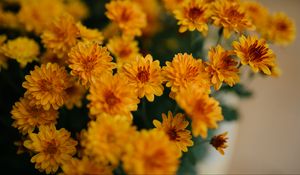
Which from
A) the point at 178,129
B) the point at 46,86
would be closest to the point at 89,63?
the point at 46,86

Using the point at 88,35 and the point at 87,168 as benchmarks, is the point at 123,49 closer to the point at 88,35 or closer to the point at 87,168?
the point at 88,35

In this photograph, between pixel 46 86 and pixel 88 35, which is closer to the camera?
pixel 46 86

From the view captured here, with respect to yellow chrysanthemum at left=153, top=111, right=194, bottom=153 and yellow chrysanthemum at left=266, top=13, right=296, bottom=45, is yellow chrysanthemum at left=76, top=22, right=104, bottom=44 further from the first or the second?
yellow chrysanthemum at left=266, top=13, right=296, bottom=45

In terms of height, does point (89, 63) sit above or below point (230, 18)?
below

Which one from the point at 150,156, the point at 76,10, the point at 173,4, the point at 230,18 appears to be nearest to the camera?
the point at 150,156

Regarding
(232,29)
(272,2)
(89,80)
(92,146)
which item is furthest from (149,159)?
(272,2)

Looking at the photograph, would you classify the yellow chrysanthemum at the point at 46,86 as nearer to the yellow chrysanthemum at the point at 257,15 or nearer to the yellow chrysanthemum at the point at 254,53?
the yellow chrysanthemum at the point at 254,53

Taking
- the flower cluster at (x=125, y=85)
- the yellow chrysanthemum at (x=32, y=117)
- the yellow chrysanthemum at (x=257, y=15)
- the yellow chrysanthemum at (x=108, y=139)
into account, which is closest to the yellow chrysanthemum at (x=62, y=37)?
the flower cluster at (x=125, y=85)

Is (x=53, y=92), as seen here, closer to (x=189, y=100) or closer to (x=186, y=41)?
(x=189, y=100)
